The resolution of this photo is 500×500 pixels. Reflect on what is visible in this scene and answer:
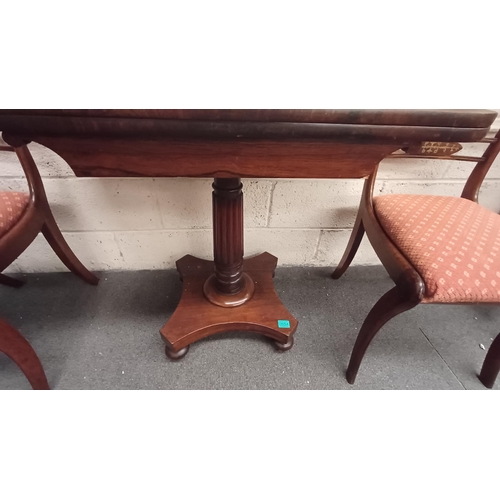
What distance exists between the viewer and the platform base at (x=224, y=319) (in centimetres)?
96

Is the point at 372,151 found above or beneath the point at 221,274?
above

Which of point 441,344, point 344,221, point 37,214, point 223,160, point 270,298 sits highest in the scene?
point 223,160

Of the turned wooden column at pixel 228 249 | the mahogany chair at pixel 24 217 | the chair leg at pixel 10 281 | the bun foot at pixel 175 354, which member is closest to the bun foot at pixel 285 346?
the turned wooden column at pixel 228 249

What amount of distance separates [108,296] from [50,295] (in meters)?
0.23

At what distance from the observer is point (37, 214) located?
91 centimetres

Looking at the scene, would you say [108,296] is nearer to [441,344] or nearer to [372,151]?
[372,151]

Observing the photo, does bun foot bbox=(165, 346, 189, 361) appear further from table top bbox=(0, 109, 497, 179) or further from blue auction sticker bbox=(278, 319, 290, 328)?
table top bbox=(0, 109, 497, 179)

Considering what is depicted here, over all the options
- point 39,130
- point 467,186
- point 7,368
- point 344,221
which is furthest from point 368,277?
point 7,368

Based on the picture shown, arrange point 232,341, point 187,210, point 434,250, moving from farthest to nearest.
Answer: point 187,210 → point 232,341 → point 434,250

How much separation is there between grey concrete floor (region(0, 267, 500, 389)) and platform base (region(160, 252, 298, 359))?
3.1 inches

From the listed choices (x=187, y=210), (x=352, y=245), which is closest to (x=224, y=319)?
(x=187, y=210)

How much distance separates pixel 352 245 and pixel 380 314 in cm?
41

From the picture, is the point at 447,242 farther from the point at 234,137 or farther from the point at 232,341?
the point at 232,341

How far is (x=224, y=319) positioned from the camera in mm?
991
